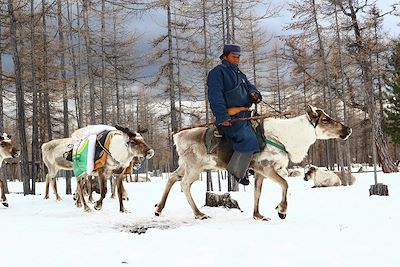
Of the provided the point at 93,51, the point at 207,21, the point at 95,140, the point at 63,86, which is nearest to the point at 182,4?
the point at 207,21

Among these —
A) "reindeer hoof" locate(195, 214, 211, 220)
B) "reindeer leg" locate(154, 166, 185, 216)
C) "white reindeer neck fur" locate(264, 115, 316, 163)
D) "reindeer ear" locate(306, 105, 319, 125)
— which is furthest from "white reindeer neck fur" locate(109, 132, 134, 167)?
"reindeer ear" locate(306, 105, 319, 125)

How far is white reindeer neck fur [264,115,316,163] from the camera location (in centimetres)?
637

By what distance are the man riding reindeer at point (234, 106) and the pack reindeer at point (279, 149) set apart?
0.30 m

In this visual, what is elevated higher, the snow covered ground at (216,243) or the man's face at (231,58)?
the man's face at (231,58)

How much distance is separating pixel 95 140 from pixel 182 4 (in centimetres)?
1163

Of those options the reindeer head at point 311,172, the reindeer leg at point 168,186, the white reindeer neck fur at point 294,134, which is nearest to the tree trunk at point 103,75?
the reindeer head at point 311,172

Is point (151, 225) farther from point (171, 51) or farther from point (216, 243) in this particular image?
point (171, 51)

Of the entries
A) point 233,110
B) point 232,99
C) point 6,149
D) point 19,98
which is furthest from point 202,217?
Answer: point 19,98

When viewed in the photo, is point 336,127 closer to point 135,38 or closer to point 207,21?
point 207,21

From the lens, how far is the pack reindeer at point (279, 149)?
6227 mm

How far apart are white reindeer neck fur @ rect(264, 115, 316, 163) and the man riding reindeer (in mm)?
431

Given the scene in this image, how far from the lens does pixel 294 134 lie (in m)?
6.38

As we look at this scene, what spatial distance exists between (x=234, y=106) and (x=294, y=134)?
1.03 m

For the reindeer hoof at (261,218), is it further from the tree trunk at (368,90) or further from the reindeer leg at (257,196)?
the tree trunk at (368,90)
